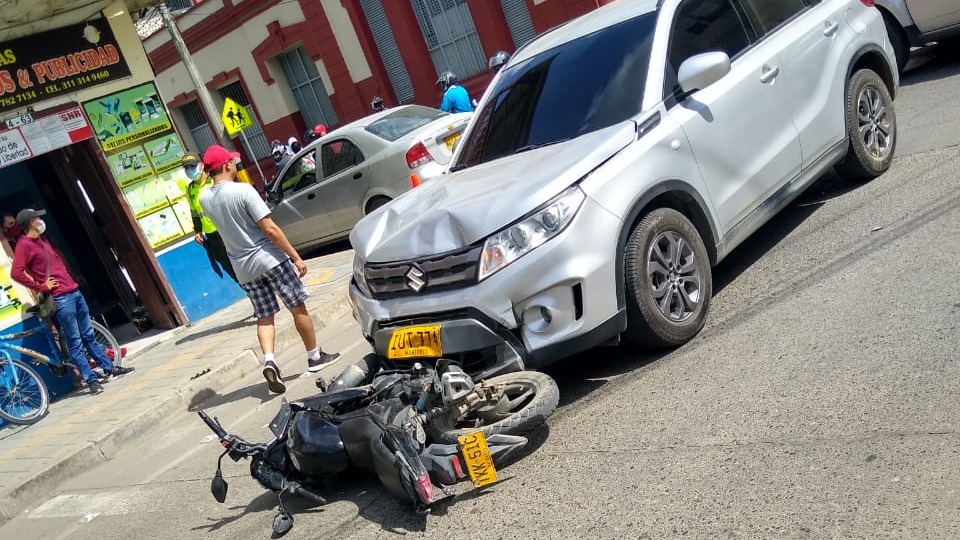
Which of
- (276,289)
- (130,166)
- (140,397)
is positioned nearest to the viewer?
(276,289)

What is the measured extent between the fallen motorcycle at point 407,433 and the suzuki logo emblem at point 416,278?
43cm

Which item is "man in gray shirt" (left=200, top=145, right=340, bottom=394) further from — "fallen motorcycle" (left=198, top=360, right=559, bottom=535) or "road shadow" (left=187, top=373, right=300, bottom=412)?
"fallen motorcycle" (left=198, top=360, right=559, bottom=535)

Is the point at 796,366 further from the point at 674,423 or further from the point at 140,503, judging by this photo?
the point at 140,503

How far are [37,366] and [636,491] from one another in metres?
8.00

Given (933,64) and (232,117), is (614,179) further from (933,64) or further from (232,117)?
(232,117)

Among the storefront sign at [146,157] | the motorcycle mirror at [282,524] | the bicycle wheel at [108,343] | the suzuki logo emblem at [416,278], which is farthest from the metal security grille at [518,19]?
the motorcycle mirror at [282,524]

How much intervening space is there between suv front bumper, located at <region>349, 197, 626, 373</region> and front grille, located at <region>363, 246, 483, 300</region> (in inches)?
2.9

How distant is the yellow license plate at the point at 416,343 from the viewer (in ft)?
15.5

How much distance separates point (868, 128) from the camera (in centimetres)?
689

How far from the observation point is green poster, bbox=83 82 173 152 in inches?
424

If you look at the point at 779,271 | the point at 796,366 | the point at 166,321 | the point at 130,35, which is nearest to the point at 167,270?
the point at 166,321

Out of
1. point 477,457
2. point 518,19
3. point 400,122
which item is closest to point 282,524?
point 477,457

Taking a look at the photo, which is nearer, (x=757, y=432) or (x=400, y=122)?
(x=757, y=432)

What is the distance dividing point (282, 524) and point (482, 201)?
1898 mm
